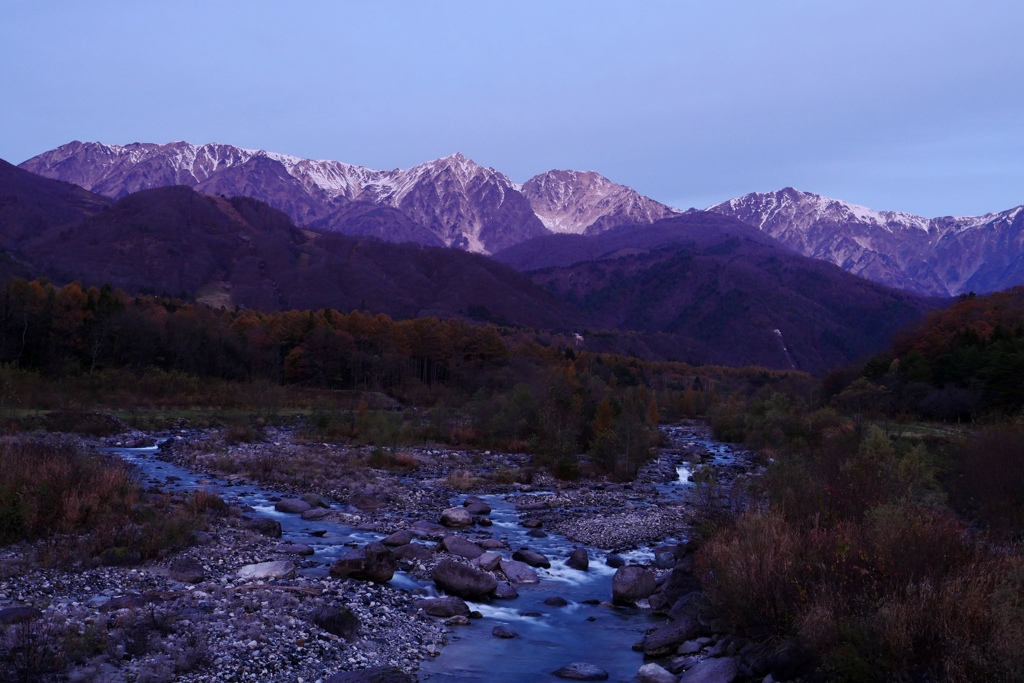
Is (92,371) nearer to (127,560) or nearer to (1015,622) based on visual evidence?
(127,560)

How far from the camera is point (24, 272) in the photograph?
118 metres

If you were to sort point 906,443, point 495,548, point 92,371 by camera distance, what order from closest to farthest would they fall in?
point 495,548
point 906,443
point 92,371

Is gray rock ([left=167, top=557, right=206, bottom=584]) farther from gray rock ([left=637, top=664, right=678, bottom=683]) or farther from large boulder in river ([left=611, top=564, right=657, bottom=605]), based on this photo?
large boulder in river ([left=611, top=564, right=657, bottom=605])

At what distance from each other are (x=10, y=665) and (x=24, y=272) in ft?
426

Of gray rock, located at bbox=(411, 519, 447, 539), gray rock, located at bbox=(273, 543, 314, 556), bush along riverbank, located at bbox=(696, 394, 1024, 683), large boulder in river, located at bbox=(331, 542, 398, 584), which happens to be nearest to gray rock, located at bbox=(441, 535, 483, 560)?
gray rock, located at bbox=(411, 519, 447, 539)

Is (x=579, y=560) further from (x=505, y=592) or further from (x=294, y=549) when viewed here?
(x=294, y=549)

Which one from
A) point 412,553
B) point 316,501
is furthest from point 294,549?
point 316,501

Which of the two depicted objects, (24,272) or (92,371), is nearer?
(92,371)

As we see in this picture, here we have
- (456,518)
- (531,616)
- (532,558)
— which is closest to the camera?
(531,616)

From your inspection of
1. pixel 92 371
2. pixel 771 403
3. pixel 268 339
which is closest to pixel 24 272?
pixel 268 339

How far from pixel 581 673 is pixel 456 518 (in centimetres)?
1186

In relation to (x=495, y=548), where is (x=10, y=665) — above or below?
above

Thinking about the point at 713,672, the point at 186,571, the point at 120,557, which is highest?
the point at 120,557

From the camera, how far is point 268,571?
15.6m
